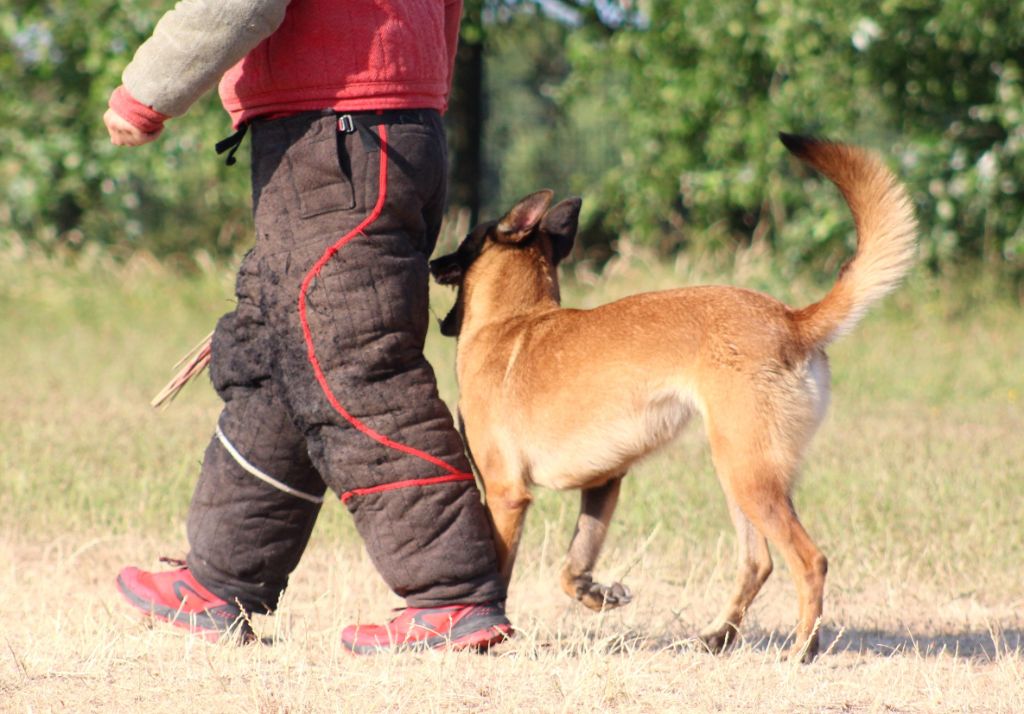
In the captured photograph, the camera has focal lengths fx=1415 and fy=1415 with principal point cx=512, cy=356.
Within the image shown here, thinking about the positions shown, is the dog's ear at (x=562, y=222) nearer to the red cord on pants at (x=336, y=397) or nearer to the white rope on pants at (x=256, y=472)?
the red cord on pants at (x=336, y=397)

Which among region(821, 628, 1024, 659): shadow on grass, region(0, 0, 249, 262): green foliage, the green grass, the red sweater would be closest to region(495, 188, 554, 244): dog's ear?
the red sweater

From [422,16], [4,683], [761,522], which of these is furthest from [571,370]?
[4,683]

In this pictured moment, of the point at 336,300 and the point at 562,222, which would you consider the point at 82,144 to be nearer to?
the point at 562,222

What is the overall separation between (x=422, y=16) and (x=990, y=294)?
9251 mm

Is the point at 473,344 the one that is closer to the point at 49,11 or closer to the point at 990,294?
the point at 990,294

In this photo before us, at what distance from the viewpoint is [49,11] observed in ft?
46.1

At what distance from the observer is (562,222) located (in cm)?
459

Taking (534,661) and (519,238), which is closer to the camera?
(534,661)

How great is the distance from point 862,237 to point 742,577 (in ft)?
3.63

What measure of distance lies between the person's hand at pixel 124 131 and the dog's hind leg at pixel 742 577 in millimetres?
2028

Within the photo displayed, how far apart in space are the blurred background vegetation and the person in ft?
26.3

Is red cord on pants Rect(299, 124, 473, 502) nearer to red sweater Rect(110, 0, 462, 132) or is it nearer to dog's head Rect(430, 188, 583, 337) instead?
red sweater Rect(110, 0, 462, 132)

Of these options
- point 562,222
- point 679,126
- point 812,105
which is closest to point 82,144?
point 679,126

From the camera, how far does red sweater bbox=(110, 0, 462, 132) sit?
12.2 ft
